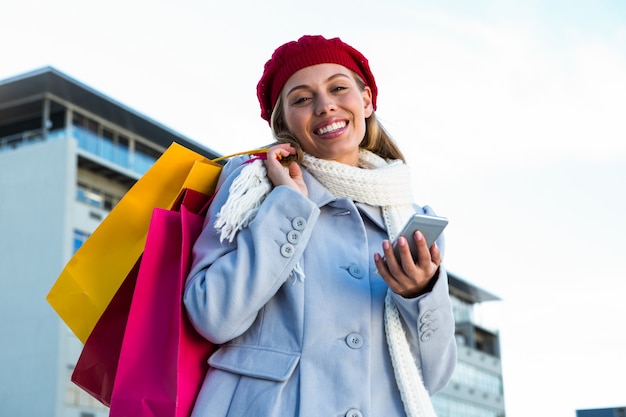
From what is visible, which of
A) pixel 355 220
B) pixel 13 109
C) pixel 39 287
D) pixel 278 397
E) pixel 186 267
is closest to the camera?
pixel 278 397

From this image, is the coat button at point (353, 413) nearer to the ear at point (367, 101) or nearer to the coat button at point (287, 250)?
the coat button at point (287, 250)

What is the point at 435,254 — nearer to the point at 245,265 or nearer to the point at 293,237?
the point at 293,237

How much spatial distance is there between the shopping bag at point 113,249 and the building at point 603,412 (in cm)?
135

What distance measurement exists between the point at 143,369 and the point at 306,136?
0.86 metres

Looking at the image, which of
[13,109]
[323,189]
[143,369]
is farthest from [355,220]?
[13,109]

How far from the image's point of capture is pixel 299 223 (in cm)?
255

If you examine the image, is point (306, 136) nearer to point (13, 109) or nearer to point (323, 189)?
point (323, 189)

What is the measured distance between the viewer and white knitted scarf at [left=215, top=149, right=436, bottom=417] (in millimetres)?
2496

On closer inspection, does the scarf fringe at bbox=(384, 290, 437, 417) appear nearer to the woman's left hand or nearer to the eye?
the woman's left hand

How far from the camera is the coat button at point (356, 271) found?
2604 millimetres

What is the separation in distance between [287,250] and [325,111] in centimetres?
50

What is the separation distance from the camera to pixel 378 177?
9.08 ft

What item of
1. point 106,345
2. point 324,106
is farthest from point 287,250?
point 106,345

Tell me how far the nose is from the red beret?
13 cm
